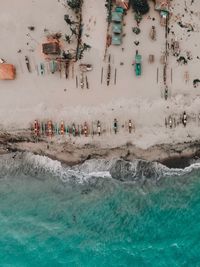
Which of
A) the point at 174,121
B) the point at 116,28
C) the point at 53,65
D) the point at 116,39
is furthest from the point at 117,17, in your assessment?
Answer: the point at 174,121

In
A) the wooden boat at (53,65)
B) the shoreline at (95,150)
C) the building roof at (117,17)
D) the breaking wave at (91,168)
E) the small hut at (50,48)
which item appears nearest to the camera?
the small hut at (50,48)

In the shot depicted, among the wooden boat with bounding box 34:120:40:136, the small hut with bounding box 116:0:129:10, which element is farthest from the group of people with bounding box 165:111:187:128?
the wooden boat with bounding box 34:120:40:136

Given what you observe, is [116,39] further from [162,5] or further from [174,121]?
[174,121]

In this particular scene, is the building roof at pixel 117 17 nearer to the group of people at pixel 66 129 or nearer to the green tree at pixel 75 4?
the green tree at pixel 75 4

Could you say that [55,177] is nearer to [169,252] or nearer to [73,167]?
[73,167]

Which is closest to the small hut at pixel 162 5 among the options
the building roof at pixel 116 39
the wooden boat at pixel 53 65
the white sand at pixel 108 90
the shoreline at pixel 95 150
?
the white sand at pixel 108 90
